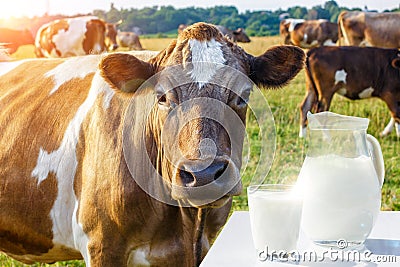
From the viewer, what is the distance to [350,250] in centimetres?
186

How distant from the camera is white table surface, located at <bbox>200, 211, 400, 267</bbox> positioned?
5.82ft

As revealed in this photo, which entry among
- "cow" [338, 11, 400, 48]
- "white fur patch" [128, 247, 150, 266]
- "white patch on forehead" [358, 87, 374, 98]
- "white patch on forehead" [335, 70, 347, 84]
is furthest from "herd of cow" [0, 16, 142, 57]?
"white fur patch" [128, 247, 150, 266]

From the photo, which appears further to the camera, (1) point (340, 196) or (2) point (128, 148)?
(2) point (128, 148)

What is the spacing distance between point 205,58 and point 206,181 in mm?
518

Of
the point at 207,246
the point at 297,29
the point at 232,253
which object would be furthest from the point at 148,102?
the point at 297,29

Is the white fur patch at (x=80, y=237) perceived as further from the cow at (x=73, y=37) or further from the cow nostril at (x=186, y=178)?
the cow at (x=73, y=37)

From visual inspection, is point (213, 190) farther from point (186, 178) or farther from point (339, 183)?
point (339, 183)

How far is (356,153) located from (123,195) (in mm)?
1186

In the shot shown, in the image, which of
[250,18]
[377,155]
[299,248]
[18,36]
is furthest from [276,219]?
[18,36]

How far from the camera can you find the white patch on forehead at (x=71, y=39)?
16062mm

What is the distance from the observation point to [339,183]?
1791 mm

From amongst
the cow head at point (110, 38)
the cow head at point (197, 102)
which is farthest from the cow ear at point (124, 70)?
the cow head at point (110, 38)

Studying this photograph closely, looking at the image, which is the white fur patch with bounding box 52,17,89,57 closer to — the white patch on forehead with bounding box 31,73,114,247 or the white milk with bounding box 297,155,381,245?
the white patch on forehead with bounding box 31,73,114,247

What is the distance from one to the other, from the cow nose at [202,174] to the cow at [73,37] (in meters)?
13.9
